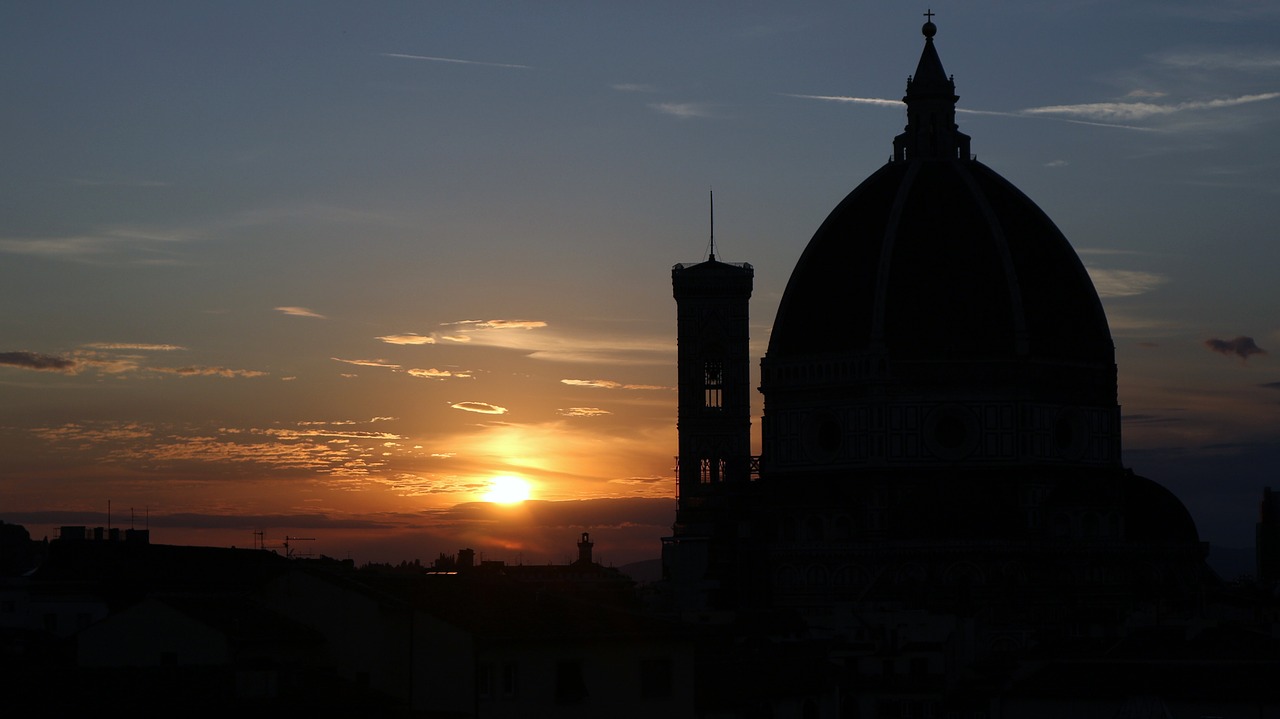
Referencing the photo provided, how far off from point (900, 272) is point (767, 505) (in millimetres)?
12476

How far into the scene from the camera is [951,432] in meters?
112

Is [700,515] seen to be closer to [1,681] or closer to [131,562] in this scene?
[131,562]

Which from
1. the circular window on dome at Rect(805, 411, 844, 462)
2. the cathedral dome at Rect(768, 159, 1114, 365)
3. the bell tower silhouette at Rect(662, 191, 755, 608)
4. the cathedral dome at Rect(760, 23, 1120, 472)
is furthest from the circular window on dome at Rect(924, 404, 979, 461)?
the bell tower silhouette at Rect(662, 191, 755, 608)

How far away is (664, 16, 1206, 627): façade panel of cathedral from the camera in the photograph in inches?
4232

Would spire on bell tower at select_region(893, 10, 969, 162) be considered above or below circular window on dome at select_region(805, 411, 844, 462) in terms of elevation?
above

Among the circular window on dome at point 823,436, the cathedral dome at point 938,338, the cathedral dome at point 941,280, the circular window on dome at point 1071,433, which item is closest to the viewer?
the cathedral dome at point 938,338

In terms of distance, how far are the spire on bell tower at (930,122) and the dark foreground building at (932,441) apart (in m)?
0.11

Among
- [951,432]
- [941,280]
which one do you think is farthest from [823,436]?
[941,280]

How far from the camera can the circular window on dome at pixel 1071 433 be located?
114m

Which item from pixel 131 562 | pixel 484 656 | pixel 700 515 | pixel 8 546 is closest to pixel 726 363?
pixel 700 515

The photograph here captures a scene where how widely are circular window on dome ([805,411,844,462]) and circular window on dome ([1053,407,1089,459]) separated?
32.9ft

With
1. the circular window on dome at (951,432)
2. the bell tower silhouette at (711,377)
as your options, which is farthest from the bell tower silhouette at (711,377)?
the circular window on dome at (951,432)

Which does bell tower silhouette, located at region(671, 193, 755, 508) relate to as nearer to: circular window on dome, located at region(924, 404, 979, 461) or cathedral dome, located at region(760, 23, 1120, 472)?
cathedral dome, located at region(760, 23, 1120, 472)

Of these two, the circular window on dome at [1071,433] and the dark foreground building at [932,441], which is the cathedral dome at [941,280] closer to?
the dark foreground building at [932,441]
